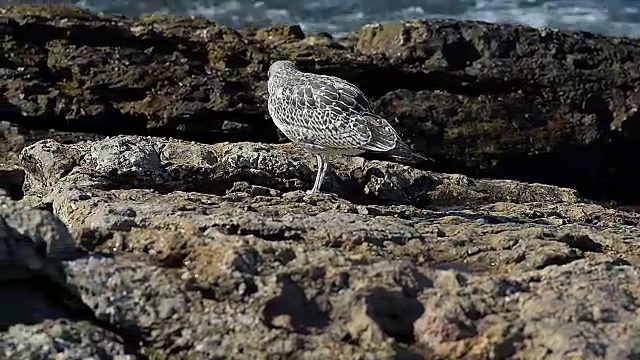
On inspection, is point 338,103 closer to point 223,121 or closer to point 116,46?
point 223,121

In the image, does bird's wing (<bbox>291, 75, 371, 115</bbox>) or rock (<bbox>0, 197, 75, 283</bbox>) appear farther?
bird's wing (<bbox>291, 75, 371, 115</bbox>)

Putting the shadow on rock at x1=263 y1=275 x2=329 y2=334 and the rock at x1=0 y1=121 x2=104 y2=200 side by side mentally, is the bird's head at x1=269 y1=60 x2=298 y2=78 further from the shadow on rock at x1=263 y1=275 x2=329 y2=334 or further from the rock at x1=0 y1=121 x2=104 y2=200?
the shadow on rock at x1=263 y1=275 x2=329 y2=334

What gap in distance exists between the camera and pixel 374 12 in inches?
892

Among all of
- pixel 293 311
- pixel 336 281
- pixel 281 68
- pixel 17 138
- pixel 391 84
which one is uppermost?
pixel 281 68

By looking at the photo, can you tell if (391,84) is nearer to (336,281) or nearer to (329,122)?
(329,122)

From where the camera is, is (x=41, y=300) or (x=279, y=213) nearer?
(x=41, y=300)

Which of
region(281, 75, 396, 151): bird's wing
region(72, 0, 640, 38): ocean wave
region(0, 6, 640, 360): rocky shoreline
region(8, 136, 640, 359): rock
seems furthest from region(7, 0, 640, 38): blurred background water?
region(8, 136, 640, 359): rock

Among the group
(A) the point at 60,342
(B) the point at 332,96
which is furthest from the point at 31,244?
(B) the point at 332,96

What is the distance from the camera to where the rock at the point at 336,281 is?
4523 mm

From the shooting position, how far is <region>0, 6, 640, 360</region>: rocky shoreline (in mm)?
4566

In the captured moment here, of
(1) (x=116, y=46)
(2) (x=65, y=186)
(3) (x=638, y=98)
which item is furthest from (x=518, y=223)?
(3) (x=638, y=98)

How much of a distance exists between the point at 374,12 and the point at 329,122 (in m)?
14.9

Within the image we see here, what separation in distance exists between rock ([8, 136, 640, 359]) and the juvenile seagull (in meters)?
1.53

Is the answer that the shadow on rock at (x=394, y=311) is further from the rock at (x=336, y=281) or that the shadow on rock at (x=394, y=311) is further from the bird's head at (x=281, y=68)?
the bird's head at (x=281, y=68)
